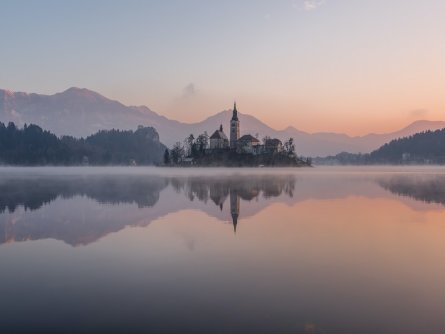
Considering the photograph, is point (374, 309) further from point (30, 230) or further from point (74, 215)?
point (74, 215)

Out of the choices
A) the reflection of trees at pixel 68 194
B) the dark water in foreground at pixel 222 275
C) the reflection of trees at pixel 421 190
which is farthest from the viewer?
the reflection of trees at pixel 421 190

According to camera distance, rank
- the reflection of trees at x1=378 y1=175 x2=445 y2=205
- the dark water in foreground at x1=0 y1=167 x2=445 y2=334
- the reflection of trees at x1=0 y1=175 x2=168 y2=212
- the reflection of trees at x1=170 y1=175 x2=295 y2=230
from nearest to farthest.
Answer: the dark water in foreground at x1=0 y1=167 x2=445 y2=334 < the reflection of trees at x1=0 y1=175 x2=168 y2=212 < the reflection of trees at x1=170 y1=175 x2=295 y2=230 < the reflection of trees at x1=378 y1=175 x2=445 y2=205

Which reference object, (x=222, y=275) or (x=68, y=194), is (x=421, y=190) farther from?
(x=222, y=275)

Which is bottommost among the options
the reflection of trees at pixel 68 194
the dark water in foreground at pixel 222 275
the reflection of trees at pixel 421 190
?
the dark water in foreground at pixel 222 275

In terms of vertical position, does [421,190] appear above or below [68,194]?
below

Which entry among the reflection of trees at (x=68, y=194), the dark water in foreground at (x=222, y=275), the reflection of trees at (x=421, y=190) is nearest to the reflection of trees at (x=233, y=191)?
the reflection of trees at (x=68, y=194)

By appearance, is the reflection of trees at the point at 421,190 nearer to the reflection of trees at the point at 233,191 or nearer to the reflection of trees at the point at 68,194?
the reflection of trees at the point at 233,191

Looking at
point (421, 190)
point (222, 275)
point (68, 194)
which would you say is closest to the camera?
point (222, 275)

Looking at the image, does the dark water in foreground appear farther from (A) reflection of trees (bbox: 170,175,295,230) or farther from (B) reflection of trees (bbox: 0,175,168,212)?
(B) reflection of trees (bbox: 0,175,168,212)

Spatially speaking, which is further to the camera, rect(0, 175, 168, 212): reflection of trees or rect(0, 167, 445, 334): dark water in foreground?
rect(0, 175, 168, 212): reflection of trees

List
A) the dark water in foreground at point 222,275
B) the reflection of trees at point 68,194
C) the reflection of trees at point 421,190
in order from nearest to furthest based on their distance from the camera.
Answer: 1. the dark water in foreground at point 222,275
2. the reflection of trees at point 68,194
3. the reflection of trees at point 421,190

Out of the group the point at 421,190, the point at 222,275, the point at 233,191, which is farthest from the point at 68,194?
the point at 421,190

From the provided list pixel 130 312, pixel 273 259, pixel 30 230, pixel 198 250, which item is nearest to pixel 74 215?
pixel 30 230

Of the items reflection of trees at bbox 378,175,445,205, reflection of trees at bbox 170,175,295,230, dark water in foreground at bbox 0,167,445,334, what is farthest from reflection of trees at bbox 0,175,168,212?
reflection of trees at bbox 378,175,445,205
